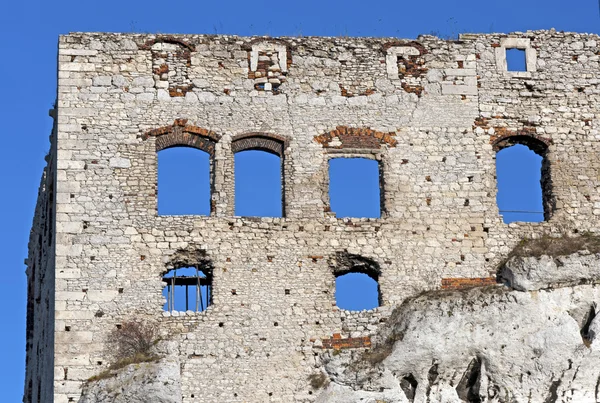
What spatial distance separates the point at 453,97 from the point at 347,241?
3203 mm

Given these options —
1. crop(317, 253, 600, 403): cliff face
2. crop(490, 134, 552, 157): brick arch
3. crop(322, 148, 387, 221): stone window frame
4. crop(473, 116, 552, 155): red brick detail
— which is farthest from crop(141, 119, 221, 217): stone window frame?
crop(490, 134, 552, 157): brick arch

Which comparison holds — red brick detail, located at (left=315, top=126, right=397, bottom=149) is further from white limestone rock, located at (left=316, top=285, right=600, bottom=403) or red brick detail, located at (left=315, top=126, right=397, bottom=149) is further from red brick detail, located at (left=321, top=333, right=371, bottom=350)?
red brick detail, located at (left=321, top=333, right=371, bottom=350)

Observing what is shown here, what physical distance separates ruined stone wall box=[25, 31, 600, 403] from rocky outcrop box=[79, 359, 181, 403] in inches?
9.5

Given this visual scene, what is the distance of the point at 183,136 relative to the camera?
26.8 m

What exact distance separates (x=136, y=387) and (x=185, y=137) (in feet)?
14.2

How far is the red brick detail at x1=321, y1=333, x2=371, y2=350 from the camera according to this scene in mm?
25719

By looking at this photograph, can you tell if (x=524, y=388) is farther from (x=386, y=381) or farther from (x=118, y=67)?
(x=118, y=67)

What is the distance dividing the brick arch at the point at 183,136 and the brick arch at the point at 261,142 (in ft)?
1.15

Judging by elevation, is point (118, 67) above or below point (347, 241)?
above

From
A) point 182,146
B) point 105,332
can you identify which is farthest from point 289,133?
point 105,332

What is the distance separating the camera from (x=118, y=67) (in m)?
27.2

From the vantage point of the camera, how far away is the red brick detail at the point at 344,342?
84.4 feet

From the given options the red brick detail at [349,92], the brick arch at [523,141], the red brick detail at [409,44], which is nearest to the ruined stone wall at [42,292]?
the red brick detail at [349,92]

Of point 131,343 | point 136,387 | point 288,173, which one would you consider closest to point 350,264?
point 288,173
